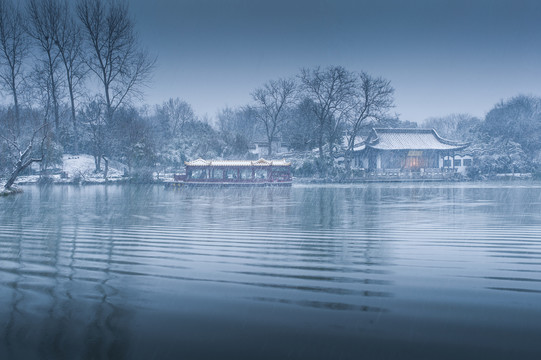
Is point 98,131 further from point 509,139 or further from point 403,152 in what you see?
point 509,139

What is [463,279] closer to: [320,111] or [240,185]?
[240,185]

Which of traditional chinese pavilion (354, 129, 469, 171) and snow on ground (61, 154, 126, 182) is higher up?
traditional chinese pavilion (354, 129, 469, 171)

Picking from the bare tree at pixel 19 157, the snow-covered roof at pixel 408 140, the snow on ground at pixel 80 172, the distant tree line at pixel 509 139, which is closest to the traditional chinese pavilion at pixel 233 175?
the snow on ground at pixel 80 172

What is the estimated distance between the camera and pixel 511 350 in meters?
3.15

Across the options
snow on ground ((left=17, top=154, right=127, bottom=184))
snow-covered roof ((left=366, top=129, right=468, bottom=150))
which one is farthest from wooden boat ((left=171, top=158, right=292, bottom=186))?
snow-covered roof ((left=366, top=129, right=468, bottom=150))

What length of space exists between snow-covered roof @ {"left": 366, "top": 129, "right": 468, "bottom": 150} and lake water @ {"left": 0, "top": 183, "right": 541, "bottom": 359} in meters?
34.4

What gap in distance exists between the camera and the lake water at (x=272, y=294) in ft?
10.8

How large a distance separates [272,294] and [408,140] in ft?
139

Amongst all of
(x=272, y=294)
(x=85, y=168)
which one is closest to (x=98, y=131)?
(x=85, y=168)

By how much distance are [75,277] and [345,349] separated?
3503 millimetres

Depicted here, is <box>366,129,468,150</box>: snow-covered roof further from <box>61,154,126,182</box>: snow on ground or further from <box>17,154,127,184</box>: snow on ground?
<box>17,154,127,184</box>: snow on ground

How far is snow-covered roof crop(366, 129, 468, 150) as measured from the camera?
140ft

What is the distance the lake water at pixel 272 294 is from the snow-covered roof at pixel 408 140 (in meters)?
34.4

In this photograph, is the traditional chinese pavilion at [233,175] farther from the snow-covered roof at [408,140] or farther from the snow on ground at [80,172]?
the snow-covered roof at [408,140]
